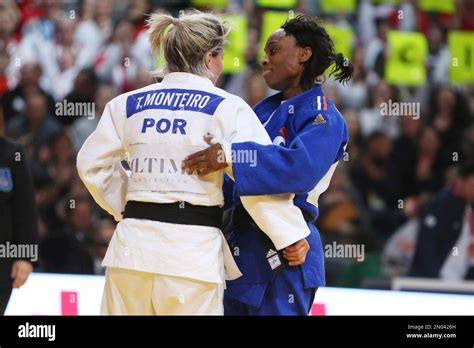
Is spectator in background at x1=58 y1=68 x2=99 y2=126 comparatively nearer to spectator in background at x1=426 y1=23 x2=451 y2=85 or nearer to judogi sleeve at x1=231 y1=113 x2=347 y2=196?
spectator in background at x1=426 y1=23 x2=451 y2=85

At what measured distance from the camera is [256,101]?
934 cm

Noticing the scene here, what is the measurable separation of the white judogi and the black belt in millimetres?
22

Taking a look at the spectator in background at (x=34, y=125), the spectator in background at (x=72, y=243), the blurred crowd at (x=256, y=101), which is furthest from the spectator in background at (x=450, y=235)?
the spectator in background at (x=34, y=125)

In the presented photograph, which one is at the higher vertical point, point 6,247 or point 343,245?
point 6,247

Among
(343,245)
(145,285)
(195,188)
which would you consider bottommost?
(343,245)

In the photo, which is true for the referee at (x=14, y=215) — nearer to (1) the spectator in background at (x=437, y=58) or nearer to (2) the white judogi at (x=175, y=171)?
(2) the white judogi at (x=175, y=171)

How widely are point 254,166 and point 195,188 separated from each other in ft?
0.86

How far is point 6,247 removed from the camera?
571 centimetres

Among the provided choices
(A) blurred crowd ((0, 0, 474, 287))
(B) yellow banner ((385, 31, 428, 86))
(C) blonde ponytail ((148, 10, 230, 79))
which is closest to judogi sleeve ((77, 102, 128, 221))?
(C) blonde ponytail ((148, 10, 230, 79))

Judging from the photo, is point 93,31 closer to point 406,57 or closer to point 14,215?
point 406,57

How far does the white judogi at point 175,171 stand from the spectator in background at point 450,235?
14.0 ft

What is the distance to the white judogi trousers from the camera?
14.0 ft
